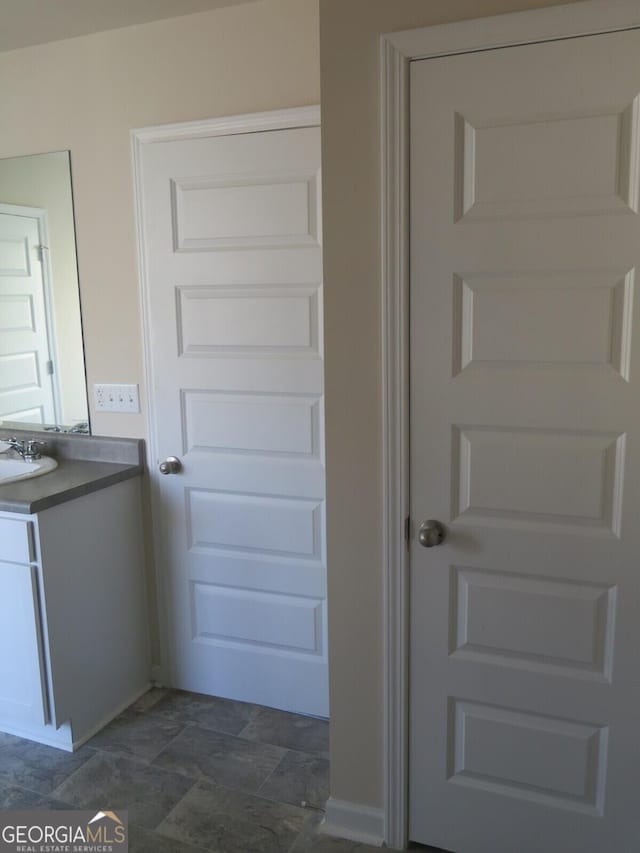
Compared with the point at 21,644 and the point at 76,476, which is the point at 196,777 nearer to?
the point at 21,644

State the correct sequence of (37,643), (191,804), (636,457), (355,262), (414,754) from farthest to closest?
(37,643) < (191,804) < (414,754) < (355,262) < (636,457)

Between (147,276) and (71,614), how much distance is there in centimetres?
121

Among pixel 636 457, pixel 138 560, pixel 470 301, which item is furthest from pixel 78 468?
pixel 636 457

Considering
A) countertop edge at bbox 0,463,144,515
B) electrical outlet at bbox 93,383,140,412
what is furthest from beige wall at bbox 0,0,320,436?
countertop edge at bbox 0,463,144,515

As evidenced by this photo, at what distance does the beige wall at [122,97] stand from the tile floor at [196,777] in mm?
1103

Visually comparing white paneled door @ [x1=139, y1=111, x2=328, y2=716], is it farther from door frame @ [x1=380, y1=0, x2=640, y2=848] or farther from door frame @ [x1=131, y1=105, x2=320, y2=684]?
door frame @ [x1=380, y1=0, x2=640, y2=848]

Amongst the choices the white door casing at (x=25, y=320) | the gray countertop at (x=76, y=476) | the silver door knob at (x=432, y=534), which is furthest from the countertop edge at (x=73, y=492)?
the silver door knob at (x=432, y=534)

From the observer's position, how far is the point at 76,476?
2.50 m

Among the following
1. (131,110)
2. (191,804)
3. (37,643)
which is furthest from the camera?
(131,110)

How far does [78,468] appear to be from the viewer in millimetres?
2631

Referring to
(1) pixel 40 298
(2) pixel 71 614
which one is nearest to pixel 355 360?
(2) pixel 71 614

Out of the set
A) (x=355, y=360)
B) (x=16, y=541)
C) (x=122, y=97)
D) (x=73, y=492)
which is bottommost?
(x=16, y=541)

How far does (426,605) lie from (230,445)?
3.35 ft

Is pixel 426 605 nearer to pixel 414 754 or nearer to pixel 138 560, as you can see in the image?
pixel 414 754
